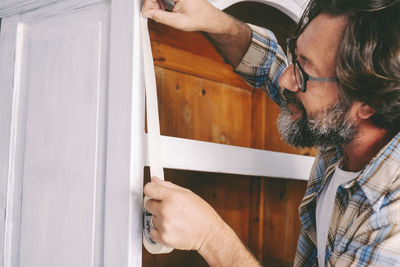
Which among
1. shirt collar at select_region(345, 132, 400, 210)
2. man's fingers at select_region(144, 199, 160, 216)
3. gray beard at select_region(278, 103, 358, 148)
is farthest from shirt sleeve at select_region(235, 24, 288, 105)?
man's fingers at select_region(144, 199, 160, 216)

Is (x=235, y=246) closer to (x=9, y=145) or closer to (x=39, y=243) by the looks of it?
(x=39, y=243)

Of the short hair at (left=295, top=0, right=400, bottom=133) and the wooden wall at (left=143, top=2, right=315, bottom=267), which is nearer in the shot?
the short hair at (left=295, top=0, right=400, bottom=133)

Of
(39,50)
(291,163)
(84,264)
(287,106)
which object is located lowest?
(84,264)

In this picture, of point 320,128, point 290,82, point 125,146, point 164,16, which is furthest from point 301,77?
point 125,146

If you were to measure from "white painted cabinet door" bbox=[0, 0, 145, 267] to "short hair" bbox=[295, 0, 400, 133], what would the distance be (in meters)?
0.47

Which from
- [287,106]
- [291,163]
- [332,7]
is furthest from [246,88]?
[332,7]

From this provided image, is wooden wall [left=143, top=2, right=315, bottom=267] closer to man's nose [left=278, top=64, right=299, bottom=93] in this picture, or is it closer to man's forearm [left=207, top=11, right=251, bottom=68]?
man's forearm [left=207, top=11, right=251, bottom=68]

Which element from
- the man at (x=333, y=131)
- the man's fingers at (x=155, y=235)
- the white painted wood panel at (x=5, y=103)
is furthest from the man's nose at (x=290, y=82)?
the white painted wood panel at (x=5, y=103)

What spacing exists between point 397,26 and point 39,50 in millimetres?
800

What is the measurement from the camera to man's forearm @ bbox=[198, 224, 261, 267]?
86 cm

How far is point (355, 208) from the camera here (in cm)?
92

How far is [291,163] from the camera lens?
55.4 inches

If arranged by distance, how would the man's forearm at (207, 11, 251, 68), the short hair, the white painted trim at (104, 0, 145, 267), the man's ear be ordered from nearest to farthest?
the white painted trim at (104, 0, 145, 267)
the short hair
the man's ear
the man's forearm at (207, 11, 251, 68)

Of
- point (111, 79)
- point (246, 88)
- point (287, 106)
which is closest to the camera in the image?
point (111, 79)
